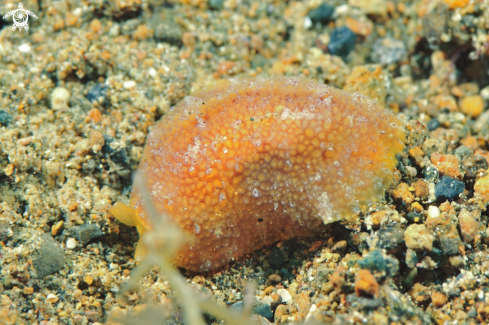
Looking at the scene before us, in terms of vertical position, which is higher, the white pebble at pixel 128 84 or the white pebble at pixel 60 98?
the white pebble at pixel 128 84

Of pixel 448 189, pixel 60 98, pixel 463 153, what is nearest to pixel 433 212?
pixel 448 189

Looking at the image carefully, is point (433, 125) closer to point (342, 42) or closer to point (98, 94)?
point (342, 42)

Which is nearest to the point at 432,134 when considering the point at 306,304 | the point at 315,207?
the point at 315,207

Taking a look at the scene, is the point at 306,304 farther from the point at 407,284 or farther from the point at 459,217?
the point at 459,217

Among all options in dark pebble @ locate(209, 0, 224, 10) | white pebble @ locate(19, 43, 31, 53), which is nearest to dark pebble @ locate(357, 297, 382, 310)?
dark pebble @ locate(209, 0, 224, 10)

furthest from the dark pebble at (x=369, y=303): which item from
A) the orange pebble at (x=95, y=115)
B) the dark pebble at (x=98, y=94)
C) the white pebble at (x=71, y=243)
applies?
the dark pebble at (x=98, y=94)

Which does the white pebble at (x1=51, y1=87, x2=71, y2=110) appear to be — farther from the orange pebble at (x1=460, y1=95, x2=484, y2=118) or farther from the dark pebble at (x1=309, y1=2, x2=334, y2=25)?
the orange pebble at (x1=460, y1=95, x2=484, y2=118)

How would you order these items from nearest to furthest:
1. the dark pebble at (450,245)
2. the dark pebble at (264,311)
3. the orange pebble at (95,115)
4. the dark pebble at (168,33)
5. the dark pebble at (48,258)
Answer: the dark pebble at (450,245), the dark pebble at (48,258), the dark pebble at (264,311), the orange pebble at (95,115), the dark pebble at (168,33)

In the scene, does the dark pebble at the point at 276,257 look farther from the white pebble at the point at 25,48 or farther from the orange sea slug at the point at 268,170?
the white pebble at the point at 25,48
